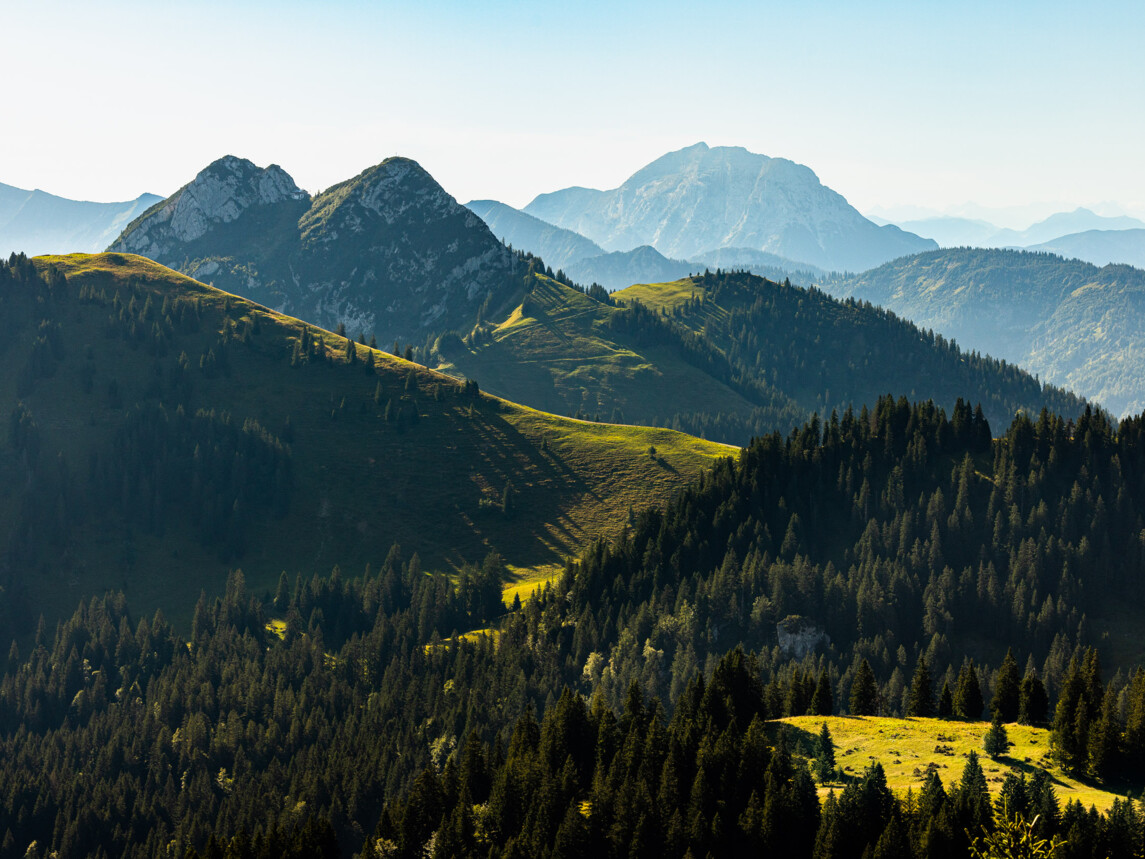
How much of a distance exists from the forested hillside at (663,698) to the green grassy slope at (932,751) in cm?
198

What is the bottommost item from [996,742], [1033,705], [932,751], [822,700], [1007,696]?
[822,700]

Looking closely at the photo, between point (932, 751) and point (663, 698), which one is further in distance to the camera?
point (663, 698)

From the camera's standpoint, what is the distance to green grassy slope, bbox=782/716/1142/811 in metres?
79.2

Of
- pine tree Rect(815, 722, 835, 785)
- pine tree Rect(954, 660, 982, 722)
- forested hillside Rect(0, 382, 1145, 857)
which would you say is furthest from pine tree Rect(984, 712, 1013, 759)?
pine tree Rect(954, 660, 982, 722)

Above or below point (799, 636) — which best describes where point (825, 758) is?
above

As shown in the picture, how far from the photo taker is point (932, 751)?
3484 inches

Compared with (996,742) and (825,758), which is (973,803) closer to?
(996,742)

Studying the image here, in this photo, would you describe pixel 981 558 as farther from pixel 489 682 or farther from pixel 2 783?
pixel 2 783

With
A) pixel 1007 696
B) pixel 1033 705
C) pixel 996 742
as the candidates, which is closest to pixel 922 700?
pixel 1007 696

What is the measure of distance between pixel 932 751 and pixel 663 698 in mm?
77127

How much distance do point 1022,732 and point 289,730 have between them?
11992 cm

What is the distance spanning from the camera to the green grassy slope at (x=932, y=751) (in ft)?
260

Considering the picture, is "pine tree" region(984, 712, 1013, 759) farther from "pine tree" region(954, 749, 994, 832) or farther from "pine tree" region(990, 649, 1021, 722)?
"pine tree" region(990, 649, 1021, 722)

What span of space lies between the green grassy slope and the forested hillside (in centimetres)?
198
